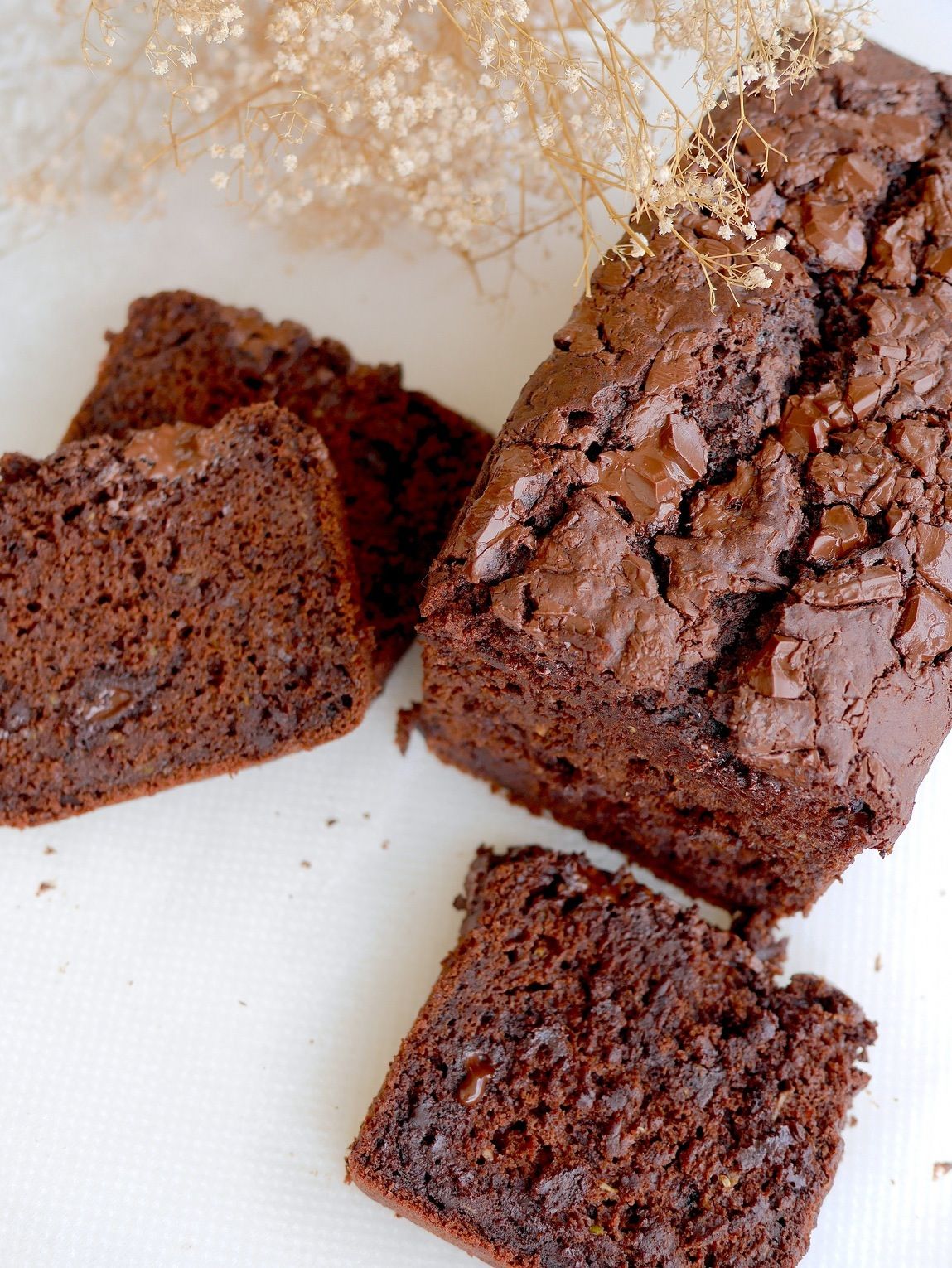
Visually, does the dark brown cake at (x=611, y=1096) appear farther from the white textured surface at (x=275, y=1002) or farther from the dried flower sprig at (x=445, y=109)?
the dried flower sprig at (x=445, y=109)

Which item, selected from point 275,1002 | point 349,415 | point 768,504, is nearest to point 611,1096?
point 275,1002

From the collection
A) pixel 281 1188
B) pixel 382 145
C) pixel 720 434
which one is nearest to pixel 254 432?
pixel 382 145

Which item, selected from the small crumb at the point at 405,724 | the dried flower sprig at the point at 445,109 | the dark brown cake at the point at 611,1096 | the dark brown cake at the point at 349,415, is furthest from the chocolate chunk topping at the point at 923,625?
the small crumb at the point at 405,724

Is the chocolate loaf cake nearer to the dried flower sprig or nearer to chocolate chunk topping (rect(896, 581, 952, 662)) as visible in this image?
chocolate chunk topping (rect(896, 581, 952, 662))

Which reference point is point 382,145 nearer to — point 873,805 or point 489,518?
point 489,518

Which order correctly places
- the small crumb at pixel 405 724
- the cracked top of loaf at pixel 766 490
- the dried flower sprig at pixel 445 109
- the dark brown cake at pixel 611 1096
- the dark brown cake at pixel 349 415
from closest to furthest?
1. the cracked top of loaf at pixel 766 490
2. the dried flower sprig at pixel 445 109
3. the dark brown cake at pixel 611 1096
4. the dark brown cake at pixel 349 415
5. the small crumb at pixel 405 724

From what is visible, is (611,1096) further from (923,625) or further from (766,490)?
(766,490)

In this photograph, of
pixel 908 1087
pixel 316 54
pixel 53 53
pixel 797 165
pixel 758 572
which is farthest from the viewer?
pixel 53 53
